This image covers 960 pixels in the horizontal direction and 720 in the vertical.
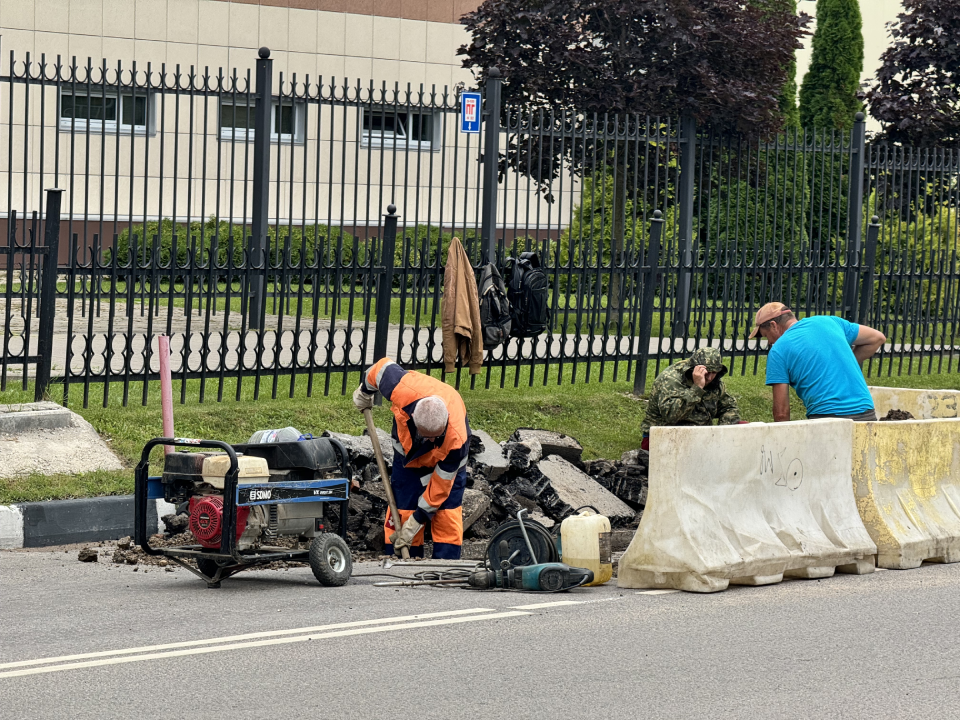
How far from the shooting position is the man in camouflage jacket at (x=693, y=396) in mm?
10625

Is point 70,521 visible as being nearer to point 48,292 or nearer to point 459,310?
point 48,292

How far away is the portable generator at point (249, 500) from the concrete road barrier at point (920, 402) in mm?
5253

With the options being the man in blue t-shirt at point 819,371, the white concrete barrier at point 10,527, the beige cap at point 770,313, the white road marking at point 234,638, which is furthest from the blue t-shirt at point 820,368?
the white concrete barrier at point 10,527

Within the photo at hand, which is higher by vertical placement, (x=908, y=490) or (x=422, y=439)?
(x=422, y=439)

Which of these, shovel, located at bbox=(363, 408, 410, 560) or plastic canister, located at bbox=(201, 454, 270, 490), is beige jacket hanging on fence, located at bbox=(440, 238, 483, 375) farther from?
plastic canister, located at bbox=(201, 454, 270, 490)

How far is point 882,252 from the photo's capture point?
14812mm

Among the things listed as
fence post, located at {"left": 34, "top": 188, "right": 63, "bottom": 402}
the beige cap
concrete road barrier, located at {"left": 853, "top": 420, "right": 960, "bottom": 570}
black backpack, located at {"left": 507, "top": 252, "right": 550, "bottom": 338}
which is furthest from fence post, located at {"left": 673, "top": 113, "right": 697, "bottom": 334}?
fence post, located at {"left": 34, "top": 188, "right": 63, "bottom": 402}

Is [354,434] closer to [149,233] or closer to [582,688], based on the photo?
[582,688]

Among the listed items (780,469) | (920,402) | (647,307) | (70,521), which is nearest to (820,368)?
(780,469)

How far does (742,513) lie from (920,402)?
12.6 ft

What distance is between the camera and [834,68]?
99.5 feet

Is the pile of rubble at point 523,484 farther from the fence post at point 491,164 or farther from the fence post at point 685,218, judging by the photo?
the fence post at point 685,218

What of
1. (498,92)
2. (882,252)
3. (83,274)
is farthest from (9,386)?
(882,252)

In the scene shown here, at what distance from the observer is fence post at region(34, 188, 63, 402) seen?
10.6 metres
